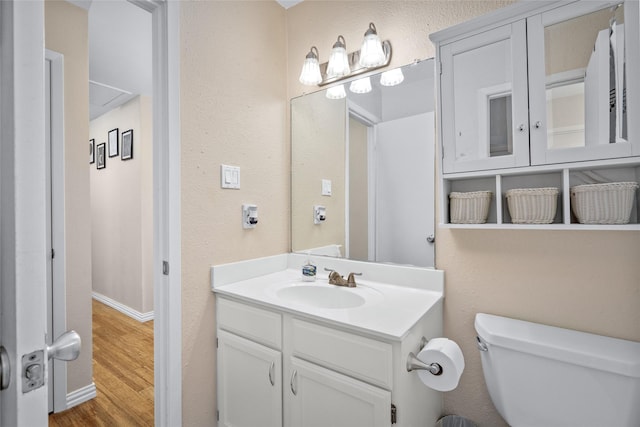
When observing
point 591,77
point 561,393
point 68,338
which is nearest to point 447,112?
point 591,77

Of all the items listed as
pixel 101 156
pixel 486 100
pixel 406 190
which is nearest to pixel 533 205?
pixel 486 100

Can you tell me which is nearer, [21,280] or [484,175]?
[21,280]

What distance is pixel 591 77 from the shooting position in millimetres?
1011

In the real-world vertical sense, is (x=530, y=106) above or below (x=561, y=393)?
above

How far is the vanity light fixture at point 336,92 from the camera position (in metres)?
1.71

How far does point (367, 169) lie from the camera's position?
5.39 ft

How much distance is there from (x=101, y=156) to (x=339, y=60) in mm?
3387

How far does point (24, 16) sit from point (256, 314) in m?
1.13

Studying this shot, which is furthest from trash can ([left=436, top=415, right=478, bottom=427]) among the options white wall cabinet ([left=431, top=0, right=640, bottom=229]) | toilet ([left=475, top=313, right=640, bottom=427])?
white wall cabinet ([left=431, top=0, right=640, bottom=229])

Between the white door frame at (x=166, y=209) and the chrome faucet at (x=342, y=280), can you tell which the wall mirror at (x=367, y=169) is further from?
the white door frame at (x=166, y=209)

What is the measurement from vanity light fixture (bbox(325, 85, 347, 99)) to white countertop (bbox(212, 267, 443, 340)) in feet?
3.21

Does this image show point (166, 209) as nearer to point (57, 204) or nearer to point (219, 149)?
point (219, 149)

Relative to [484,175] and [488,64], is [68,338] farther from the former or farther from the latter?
[488,64]

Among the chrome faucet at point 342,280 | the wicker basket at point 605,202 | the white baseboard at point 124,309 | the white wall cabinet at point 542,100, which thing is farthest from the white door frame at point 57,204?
the wicker basket at point 605,202
